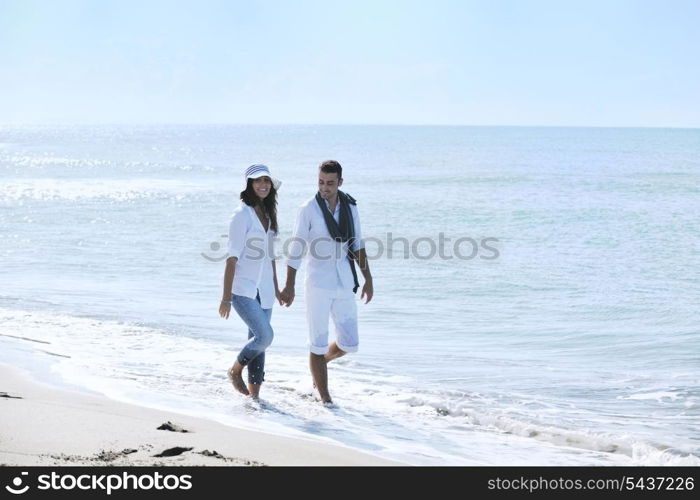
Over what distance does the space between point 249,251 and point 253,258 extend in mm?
61

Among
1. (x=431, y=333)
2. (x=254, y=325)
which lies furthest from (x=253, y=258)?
(x=431, y=333)

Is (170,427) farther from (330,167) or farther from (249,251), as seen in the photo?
(330,167)

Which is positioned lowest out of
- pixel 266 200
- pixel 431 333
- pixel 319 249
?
pixel 431 333

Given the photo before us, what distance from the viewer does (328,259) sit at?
643 cm

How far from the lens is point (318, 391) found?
679cm

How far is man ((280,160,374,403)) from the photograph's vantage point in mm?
6371

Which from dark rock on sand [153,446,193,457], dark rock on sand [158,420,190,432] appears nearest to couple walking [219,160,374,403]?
dark rock on sand [158,420,190,432]

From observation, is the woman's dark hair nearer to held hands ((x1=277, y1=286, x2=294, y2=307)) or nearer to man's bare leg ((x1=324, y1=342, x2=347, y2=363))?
held hands ((x1=277, y1=286, x2=294, y2=307))

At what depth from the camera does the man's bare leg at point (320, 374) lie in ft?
21.8

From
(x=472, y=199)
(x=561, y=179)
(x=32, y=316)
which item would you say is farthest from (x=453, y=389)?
(x=561, y=179)

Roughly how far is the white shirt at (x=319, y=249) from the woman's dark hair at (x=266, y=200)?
0.55 feet

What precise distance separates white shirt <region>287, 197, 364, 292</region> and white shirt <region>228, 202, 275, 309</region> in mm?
185
